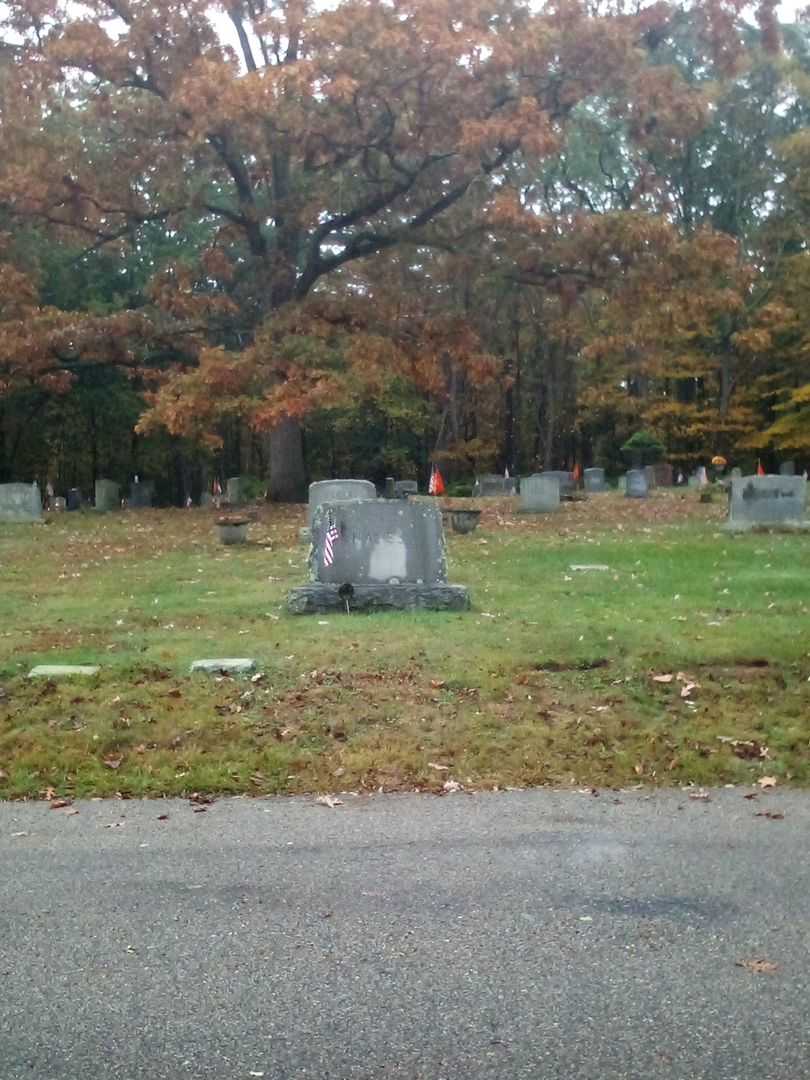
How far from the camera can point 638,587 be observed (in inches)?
479

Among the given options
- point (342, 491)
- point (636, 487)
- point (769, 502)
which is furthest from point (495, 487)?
point (342, 491)

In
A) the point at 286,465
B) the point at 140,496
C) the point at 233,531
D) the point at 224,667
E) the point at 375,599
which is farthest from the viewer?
the point at 140,496

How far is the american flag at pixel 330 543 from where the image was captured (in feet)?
35.2

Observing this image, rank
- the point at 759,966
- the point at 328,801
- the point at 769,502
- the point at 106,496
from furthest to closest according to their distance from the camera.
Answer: the point at 106,496, the point at 769,502, the point at 328,801, the point at 759,966

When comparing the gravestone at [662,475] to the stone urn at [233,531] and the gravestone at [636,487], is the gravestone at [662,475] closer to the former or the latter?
the gravestone at [636,487]

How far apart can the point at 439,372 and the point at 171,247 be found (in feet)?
53.4

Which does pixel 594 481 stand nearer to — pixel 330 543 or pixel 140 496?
pixel 140 496

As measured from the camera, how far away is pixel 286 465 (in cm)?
2800

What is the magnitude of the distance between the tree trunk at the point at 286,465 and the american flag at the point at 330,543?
1696cm

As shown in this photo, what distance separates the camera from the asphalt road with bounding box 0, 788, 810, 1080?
349 centimetres

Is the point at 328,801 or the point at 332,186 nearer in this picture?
the point at 328,801

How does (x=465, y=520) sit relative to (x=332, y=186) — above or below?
below

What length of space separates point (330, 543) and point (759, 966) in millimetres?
7180

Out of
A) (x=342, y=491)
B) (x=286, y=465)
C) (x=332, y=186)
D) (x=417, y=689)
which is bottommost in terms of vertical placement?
(x=417, y=689)
